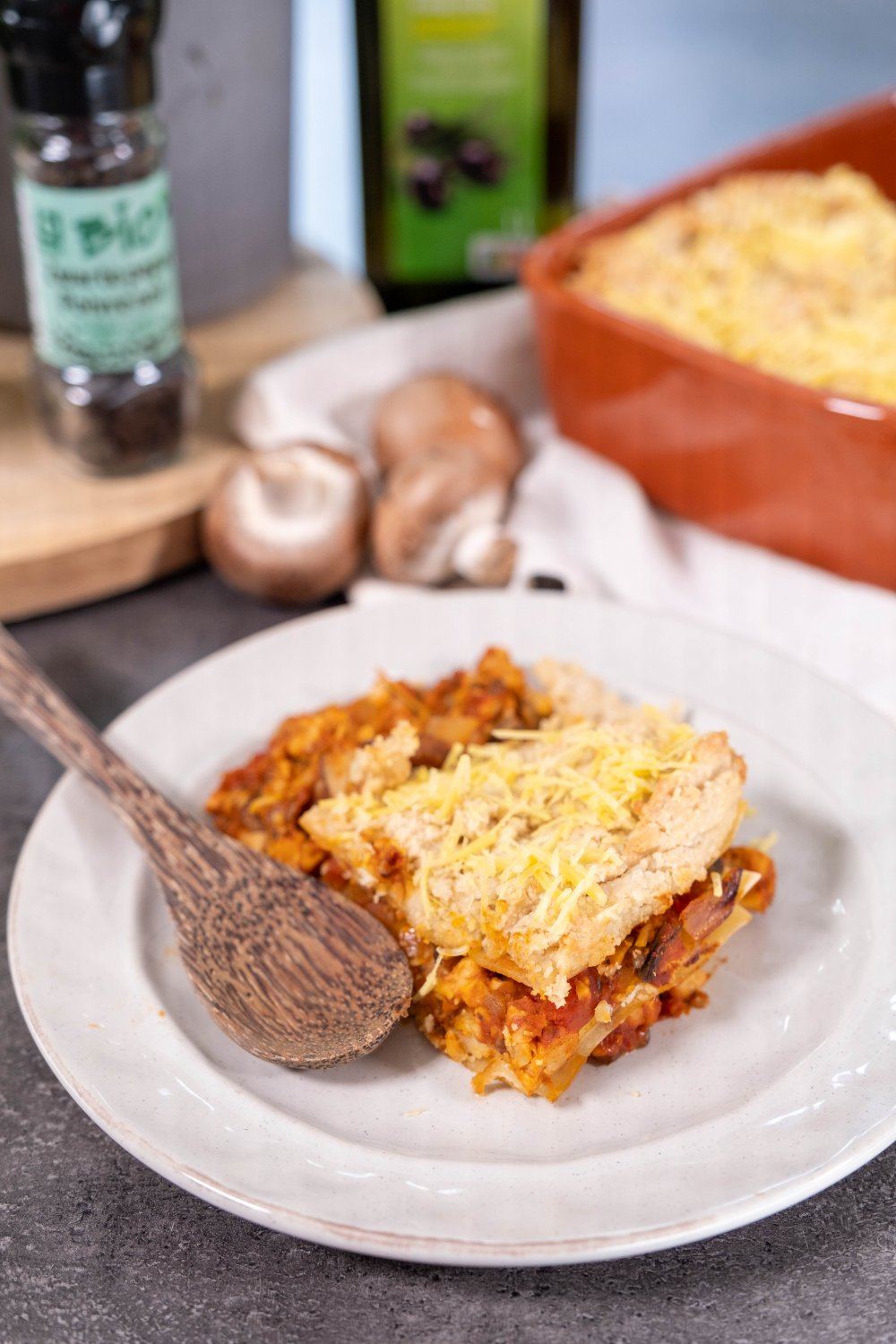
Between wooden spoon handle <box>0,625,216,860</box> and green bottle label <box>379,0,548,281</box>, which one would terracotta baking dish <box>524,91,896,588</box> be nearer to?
green bottle label <box>379,0,548,281</box>

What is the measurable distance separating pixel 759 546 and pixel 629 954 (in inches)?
37.7

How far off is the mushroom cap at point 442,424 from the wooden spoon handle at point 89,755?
79 cm

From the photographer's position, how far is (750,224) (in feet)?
7.68

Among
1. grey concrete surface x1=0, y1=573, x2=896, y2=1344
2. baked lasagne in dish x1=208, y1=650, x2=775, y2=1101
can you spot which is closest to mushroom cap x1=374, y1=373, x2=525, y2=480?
baked lasagne in dish x1=208, y1=650, x2=775, y2=1101

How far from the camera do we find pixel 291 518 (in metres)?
2.13

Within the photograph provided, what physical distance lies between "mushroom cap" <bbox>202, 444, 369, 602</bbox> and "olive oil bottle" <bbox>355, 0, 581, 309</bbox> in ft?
3.00

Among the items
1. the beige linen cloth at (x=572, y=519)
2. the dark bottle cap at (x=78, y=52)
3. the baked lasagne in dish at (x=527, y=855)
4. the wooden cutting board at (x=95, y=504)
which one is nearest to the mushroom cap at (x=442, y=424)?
the beige linen cloth at (x=572, y=519)

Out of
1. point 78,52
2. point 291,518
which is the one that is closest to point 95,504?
point 291,518

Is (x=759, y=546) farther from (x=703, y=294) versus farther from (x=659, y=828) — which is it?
(x=659, y=828)

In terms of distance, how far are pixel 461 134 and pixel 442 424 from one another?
81 centimetres

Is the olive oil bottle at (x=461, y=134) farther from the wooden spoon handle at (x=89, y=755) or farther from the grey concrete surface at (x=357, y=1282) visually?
the grey concrete surface at (x=357, y=1282)

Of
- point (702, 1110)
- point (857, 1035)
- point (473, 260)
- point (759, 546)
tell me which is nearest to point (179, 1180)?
point (702, 1110)

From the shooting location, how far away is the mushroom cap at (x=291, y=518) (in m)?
2.12

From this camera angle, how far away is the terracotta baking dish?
187 cm
